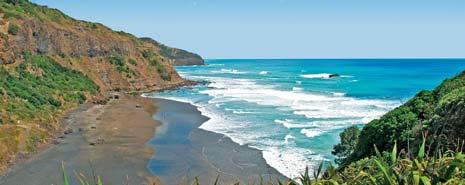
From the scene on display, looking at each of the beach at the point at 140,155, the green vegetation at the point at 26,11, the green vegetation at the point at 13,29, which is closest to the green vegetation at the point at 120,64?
the green vegetation at the point at 26,11

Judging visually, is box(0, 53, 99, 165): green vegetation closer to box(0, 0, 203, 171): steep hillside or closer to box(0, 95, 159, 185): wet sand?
box(0, 0, 203, 171): steep hillside

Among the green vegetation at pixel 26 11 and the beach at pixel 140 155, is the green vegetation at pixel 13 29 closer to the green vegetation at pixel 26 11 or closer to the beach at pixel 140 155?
the green vegetation at pixel 26 11

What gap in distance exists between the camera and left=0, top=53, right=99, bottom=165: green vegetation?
3416 centimetres

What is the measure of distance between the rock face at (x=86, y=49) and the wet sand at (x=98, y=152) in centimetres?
1774

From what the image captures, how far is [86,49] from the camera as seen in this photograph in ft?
266

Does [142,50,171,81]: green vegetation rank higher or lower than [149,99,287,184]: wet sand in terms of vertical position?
higher

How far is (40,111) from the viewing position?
4400 cm

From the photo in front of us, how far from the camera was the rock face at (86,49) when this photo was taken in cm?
6519

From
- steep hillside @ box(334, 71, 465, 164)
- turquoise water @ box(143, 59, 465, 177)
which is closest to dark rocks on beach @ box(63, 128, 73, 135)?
turquoise water @ box(143, 59, 465, 177)

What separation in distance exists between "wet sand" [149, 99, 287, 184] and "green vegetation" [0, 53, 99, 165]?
9.06 m

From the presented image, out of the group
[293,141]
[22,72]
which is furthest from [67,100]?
[293,141]

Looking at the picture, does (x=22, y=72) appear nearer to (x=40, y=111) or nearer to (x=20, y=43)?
(x=20, y=43)

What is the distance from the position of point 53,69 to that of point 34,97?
2001 centimetres

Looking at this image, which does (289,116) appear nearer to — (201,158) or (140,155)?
(201,158)
